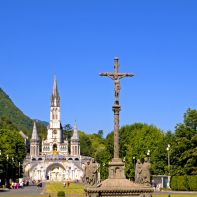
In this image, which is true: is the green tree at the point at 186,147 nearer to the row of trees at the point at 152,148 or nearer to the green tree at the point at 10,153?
the row of trees at the point at 152,148

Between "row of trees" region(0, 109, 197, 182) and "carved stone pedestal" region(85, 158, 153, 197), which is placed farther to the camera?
"row of trees" region(0, 109, 197, 182)

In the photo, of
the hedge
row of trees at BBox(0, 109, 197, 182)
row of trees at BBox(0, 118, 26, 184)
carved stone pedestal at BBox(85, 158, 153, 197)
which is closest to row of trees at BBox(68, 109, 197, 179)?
row of trees at BBox(0, 109, 197, 182)

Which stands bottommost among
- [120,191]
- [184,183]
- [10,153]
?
[184,183]

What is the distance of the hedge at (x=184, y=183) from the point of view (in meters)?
73.0

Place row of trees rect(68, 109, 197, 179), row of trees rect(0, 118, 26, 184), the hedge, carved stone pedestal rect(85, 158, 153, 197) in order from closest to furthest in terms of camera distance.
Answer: carved stone pedestal rect(85, 158, 153, 197), the hedge, row of trees rect(68, 109, 197, 179), row of trees rect(0, 118, 26, 184)

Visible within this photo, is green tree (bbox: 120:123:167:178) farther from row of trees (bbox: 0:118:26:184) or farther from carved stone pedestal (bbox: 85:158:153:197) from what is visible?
carved stone pedestal (bbox: 85:158:153:197)

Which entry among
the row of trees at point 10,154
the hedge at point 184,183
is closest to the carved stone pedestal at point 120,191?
the hedge at point 184,183

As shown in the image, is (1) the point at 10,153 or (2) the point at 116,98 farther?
(1) the point at 10,153

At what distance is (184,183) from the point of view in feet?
245

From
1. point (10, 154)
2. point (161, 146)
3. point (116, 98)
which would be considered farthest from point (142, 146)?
point (116, 98)

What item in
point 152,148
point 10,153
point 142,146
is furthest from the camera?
point 142,146

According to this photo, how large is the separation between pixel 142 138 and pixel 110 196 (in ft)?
249

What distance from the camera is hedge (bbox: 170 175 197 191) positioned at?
73000 mm

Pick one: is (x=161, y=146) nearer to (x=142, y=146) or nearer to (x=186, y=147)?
(x=142, y=146)
